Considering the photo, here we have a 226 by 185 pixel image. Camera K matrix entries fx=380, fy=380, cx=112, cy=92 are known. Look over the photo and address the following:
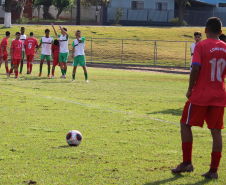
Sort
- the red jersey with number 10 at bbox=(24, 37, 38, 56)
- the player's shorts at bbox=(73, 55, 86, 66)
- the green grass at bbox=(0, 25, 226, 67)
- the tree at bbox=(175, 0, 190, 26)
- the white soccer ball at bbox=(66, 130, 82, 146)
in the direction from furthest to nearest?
the tree at bbox=(175, 0, 190, 26) < the green grass at bbox=(0, 25, 226, 67) < the red jersey with number 10 at bbox=(24, 37, 38, 56) < the player's shorts at bbox=(73, 55, 86, 66) < the white soccer ball at bbox=(66, 130, 82, 146)

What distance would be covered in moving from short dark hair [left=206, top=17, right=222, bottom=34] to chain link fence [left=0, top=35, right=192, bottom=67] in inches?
1006

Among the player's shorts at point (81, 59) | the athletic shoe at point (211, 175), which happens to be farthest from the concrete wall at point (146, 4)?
the athletic shoe at point (211, 175)

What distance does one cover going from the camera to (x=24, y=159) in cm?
536

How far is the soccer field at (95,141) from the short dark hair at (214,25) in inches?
72.5

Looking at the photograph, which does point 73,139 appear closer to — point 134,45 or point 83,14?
point 134,45

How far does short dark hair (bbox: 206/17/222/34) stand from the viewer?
4.84 metres

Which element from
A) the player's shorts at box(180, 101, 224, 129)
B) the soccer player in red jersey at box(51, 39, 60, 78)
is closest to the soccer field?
the player's shorts at box(180, 101, 224, 129)

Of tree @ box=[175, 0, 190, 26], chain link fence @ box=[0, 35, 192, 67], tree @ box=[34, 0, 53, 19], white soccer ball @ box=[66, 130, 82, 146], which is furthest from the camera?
tree @ box=[34, 0, 53, 19]

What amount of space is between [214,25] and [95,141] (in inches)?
112

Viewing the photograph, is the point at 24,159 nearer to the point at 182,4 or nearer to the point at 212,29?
the point at 212,29

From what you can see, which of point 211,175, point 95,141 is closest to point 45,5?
point 95,141

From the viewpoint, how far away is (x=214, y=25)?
15.9 ft

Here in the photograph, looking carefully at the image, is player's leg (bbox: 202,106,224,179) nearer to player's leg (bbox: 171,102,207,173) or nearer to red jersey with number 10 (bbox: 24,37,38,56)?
player's leg (bbox: 171,102,207,173)

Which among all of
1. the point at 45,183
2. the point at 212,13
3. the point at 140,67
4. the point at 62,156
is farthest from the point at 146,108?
the point at 212,13
